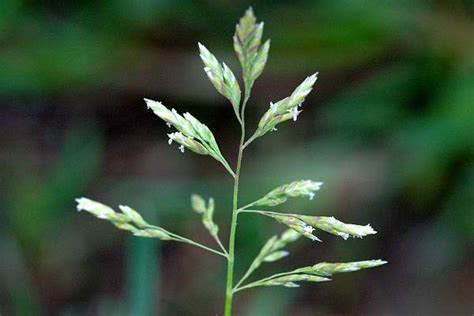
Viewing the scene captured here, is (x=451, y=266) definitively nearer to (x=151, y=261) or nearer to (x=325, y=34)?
(x=325, y=34)

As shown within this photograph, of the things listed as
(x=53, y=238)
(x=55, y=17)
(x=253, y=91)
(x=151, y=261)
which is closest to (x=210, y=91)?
(x=253, y=91)

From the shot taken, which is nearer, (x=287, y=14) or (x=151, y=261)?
(x=151, y=261)

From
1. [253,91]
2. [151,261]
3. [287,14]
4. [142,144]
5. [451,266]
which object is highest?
[287,14]

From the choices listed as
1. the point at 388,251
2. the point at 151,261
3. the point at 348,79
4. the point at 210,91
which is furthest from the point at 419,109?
the point at 151,261

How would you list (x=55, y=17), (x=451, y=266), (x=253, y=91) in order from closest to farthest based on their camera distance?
(x=451, y=266), (x=55, y=17), (x=253, y=91)

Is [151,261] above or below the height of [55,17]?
below

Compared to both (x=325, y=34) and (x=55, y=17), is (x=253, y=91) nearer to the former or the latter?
(x=325, y=34)

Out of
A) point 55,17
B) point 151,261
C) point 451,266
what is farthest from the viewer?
point 55,17
